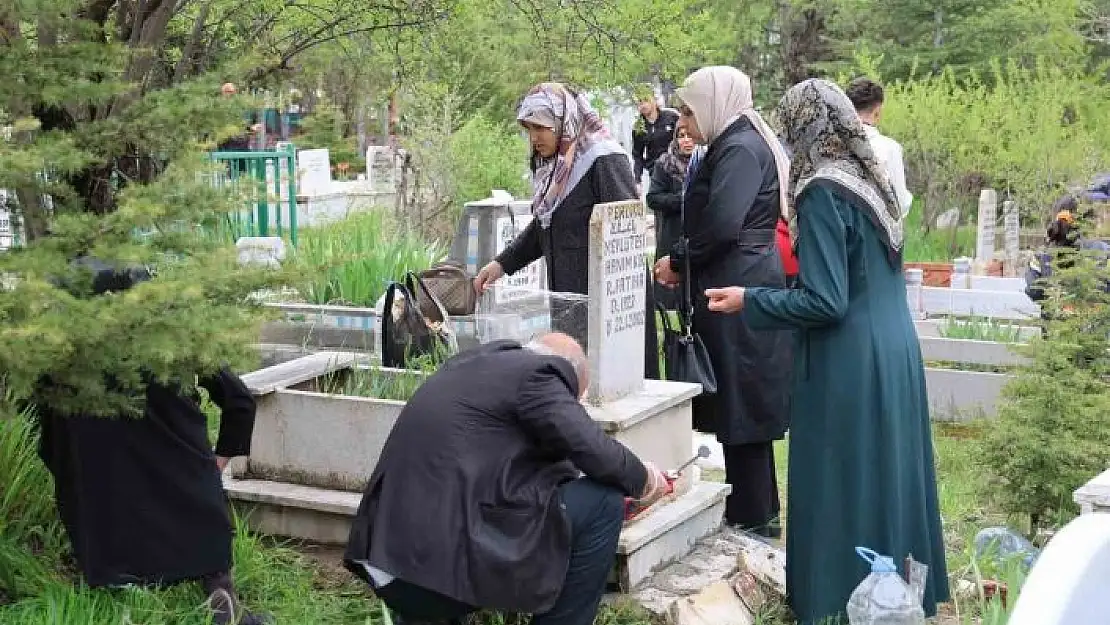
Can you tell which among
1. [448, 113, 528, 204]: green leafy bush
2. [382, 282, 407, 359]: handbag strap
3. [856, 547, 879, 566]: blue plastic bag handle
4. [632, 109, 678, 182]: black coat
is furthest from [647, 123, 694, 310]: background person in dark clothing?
[448, 113, 528, 204]: green leafy bush

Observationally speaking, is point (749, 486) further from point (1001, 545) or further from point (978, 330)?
point (978, 330)

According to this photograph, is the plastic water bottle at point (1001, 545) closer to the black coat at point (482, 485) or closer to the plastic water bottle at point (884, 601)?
the plastic water bottle at point (884, 601)

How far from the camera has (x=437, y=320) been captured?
19.5 feet

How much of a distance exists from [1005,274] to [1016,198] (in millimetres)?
1569

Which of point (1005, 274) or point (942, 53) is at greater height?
point (942, 53)

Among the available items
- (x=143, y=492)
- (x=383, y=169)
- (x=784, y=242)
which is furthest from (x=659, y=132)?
(x=143, y=492)

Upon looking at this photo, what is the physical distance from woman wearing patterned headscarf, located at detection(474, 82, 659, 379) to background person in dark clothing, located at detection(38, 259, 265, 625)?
1.81 metres

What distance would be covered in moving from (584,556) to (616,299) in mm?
1284

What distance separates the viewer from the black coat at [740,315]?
5.74m

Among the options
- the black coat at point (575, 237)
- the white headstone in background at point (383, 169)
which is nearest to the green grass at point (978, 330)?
the black coat at point (575, 237)

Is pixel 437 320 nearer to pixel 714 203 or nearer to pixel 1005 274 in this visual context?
pixel 714 203

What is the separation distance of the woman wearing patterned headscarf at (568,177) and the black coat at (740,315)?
0.36 metres

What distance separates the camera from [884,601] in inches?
173

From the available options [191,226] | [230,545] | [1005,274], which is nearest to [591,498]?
[230,545]
